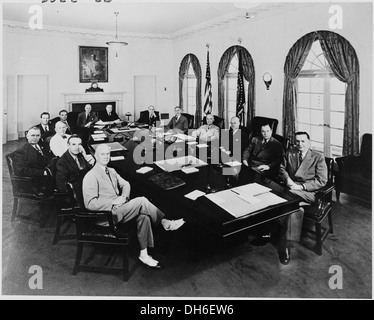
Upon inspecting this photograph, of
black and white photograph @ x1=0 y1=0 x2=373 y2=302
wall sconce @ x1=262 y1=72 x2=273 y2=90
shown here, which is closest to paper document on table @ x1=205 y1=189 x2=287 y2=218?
black and white photograph @ x1=0 y1=0 x2=373 y2=302

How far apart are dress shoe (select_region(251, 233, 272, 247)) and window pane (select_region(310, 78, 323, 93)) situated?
325cm

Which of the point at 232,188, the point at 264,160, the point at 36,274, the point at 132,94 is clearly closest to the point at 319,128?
the point at 264,160

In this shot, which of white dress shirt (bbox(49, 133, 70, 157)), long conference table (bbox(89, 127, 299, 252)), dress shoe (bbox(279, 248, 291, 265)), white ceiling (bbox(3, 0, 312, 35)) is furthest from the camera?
white ceiling (bbox(3, 0, 312, 35))

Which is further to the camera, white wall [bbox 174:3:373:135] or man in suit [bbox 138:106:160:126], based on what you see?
man in suit [bbox 138:106:160:126]

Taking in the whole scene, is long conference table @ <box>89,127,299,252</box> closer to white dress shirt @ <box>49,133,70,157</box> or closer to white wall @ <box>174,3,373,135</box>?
white dress shirt @ <box>49,133,70,157</box>

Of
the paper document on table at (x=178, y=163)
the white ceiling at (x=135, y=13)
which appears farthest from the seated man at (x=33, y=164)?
the white ceiling at (x=135, y=13)

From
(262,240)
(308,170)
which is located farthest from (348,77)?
(262,240)

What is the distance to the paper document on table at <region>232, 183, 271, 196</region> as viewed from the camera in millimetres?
2398

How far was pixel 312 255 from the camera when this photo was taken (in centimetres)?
286

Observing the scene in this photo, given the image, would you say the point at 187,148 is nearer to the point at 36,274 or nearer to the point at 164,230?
the point at 164,230

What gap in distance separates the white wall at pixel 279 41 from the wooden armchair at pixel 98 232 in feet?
12.3

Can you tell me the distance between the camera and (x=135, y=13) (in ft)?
21.2

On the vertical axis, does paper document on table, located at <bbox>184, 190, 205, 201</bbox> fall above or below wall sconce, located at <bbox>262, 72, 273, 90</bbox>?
below
